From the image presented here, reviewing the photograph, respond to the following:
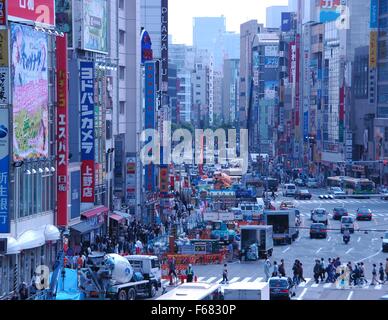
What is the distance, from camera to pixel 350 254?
35.6m

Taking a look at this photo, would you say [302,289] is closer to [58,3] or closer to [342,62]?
[58,3]

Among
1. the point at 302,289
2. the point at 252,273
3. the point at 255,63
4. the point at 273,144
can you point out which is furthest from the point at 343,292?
the point at 255,63

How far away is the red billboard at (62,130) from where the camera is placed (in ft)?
94.5

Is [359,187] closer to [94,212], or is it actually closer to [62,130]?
[94,212]

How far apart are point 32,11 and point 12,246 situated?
22.8ft

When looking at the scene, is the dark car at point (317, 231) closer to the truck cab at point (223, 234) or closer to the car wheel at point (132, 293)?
the truck cab at point (223, 234)

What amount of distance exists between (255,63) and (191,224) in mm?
122376

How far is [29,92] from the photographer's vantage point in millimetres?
26219

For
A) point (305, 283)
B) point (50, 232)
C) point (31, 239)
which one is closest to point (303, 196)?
point (305, 283)

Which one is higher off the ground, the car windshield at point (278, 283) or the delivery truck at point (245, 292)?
the delivery truck at point (245, 292)

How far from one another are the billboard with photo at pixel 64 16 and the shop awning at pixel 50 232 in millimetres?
10264

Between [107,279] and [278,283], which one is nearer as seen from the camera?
[107,279]

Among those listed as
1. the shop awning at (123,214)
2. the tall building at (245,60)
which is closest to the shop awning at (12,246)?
the shop awning at (123,214)
